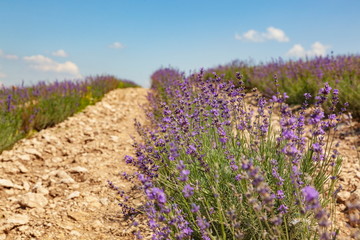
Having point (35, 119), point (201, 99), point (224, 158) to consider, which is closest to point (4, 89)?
point (35, 119)

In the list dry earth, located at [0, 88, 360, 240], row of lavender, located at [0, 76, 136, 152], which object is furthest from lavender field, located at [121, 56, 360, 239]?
row of lavender, located at [0, 76, 136, 152]

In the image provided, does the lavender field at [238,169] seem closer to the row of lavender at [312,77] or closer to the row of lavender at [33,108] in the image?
the row of lavender at [312,77]

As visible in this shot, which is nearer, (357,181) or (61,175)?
(357,181)

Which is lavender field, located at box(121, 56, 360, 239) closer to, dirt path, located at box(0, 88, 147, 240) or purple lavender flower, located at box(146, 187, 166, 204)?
purple lavender flower, located at box(146, 187, 166, 204)

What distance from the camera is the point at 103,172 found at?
4207mm

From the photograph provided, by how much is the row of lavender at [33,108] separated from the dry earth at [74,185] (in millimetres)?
237

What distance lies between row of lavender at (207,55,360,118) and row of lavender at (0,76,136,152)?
15.0 ft

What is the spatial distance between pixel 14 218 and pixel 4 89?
4.84 meters

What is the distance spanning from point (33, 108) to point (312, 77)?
642 centimetres

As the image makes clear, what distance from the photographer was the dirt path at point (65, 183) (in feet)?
9.33

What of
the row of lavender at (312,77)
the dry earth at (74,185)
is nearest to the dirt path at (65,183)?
the dry earth at (74,185)

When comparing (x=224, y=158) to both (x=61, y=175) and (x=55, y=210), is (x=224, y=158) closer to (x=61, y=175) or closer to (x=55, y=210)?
(x=55, y=210)

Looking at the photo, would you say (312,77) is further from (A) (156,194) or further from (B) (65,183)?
(A) (156,194)

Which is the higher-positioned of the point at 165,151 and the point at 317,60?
the point at 317,60
